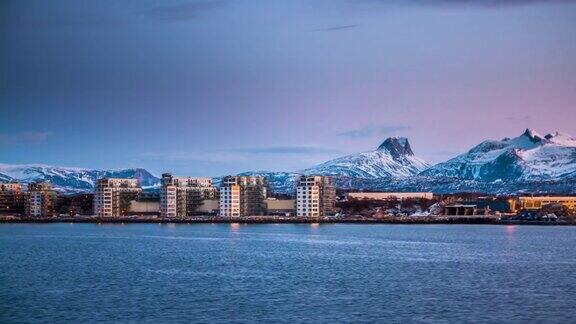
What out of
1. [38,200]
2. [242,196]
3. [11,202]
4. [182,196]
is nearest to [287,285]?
[242,196]

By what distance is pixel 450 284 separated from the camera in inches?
1243

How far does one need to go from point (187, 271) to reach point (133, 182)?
289ft

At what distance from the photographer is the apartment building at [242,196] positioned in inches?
4225

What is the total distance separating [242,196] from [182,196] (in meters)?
7.64

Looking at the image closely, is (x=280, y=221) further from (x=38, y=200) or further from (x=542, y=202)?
(x=542, y=202)

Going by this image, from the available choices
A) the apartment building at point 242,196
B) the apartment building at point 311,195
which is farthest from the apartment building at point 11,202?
the apartment building at point 311,195

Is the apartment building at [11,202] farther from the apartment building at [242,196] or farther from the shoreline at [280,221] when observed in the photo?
the apartment building at [242,196]

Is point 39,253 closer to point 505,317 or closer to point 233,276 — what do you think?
point 233,276

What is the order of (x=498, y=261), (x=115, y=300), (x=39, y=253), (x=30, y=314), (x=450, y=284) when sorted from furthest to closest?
(x=39, y=253) → (x=498, y=261) → (x=450, y=284) → (x=115, y=300) → (x=30, y=314)

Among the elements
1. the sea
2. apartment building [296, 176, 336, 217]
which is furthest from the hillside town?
the sea

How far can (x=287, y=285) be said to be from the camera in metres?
31.3

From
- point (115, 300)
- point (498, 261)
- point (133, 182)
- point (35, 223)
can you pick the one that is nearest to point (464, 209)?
point (133, 182)

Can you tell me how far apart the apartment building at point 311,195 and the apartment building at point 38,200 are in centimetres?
3456

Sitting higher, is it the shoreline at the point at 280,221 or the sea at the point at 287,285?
the shoreline at the point at 280,221
